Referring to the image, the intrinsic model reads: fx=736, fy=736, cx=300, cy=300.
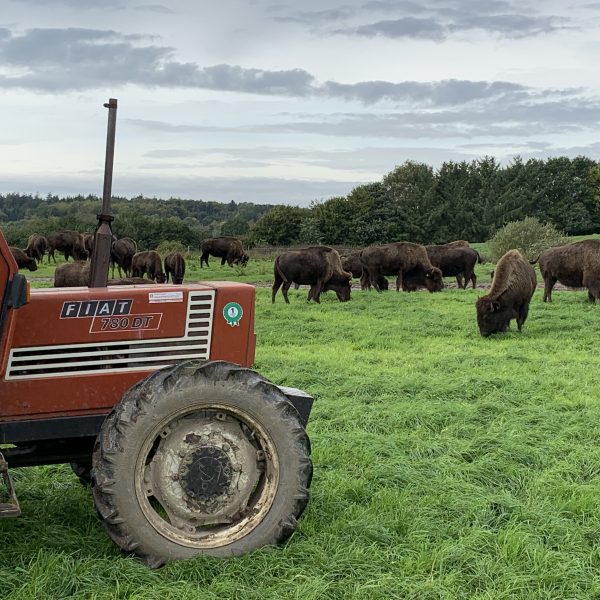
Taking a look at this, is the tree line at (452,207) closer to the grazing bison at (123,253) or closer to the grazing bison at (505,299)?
the grazing bison at (123,253)

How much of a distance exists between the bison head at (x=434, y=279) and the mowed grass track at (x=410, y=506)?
13731 millimetres

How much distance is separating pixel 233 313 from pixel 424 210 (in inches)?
2699

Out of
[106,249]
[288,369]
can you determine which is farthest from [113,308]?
[288,369]

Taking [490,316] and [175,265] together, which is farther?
[175,265]

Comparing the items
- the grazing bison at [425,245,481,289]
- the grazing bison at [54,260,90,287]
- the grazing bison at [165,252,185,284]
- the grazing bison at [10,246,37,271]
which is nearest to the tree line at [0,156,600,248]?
the grazing bison at [10,246,37,271]

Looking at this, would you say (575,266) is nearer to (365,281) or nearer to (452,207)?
(365,281)

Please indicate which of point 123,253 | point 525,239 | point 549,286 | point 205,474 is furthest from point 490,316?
point 525,239

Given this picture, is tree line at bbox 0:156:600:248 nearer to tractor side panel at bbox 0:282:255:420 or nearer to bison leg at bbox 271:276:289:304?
bison leg at bbox 271:276:289:304

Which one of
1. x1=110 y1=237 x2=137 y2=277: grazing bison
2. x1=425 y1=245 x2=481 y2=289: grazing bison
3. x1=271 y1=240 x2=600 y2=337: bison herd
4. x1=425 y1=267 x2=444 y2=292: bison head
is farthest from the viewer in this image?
x1=110 y1=237 x2=137 y2=277: grazing bison

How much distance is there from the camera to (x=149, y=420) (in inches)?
156

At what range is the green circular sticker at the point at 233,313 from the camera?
4.52 metres

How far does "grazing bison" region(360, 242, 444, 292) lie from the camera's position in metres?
24.5

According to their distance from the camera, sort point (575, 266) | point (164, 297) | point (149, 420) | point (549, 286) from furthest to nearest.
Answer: point (549, 286)
point (575, 266)
point (164, 297)
point (149, 420)

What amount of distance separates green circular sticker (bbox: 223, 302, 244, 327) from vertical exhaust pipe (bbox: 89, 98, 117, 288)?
0.77 m
